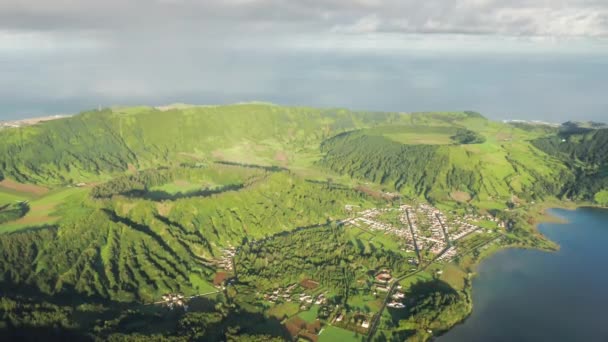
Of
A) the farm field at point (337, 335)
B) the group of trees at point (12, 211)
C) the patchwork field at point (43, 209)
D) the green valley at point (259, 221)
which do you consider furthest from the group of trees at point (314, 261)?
Answer: the group of trees at point (12, 211)

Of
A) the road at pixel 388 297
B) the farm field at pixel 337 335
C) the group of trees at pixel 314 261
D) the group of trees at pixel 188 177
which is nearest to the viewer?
the farm field at pixel 337 335

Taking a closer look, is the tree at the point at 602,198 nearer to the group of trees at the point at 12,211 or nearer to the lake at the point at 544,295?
the lake at the point at 544,295

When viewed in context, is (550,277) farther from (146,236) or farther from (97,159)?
(97,159)

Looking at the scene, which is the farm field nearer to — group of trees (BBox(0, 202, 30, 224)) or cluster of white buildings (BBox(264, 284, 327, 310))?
cluster of white buildings (BBox(264, 284, 327, 310))

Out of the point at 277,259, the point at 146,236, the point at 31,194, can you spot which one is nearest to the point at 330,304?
the point at 277,259

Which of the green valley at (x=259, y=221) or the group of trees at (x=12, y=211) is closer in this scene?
the green valley at (x=259, y=221)

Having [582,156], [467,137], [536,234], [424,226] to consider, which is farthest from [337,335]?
[582,156]

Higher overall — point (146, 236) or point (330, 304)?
point (146, 236)

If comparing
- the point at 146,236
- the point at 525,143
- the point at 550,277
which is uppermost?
the point at 525,143

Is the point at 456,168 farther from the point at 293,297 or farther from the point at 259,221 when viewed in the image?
the point at 293,297
